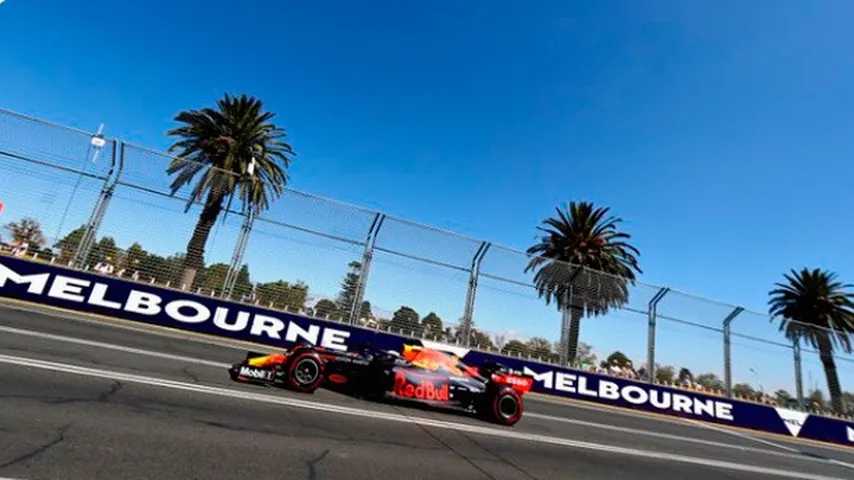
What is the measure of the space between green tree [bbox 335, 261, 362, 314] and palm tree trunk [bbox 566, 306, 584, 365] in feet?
22.9

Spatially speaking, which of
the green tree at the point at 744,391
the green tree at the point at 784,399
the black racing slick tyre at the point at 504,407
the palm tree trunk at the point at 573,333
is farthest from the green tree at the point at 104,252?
the green tree at the point at 784,399

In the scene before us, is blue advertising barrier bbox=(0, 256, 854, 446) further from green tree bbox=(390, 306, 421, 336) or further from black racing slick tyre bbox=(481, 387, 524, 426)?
black racing slick tyre bbox=(481, 387, 524, 426)

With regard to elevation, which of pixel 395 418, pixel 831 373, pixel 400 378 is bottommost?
pixel 395 418

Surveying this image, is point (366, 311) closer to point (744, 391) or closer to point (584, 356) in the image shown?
point (584, 356)

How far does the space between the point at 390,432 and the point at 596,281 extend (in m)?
11.7

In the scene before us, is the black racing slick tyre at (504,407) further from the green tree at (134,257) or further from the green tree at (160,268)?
the green tree at (134,257)

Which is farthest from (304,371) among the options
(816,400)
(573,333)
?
(816,400)

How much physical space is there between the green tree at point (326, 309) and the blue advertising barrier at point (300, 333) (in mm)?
201

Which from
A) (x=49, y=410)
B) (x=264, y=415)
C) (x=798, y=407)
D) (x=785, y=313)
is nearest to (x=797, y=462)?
(x=798, y=407)

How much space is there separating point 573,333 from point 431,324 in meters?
4.78

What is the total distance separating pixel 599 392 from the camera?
14508mm

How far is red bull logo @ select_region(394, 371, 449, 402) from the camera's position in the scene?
725 centimetres

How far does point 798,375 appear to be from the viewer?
16.2m

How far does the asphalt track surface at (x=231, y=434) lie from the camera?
3285 millimetres
